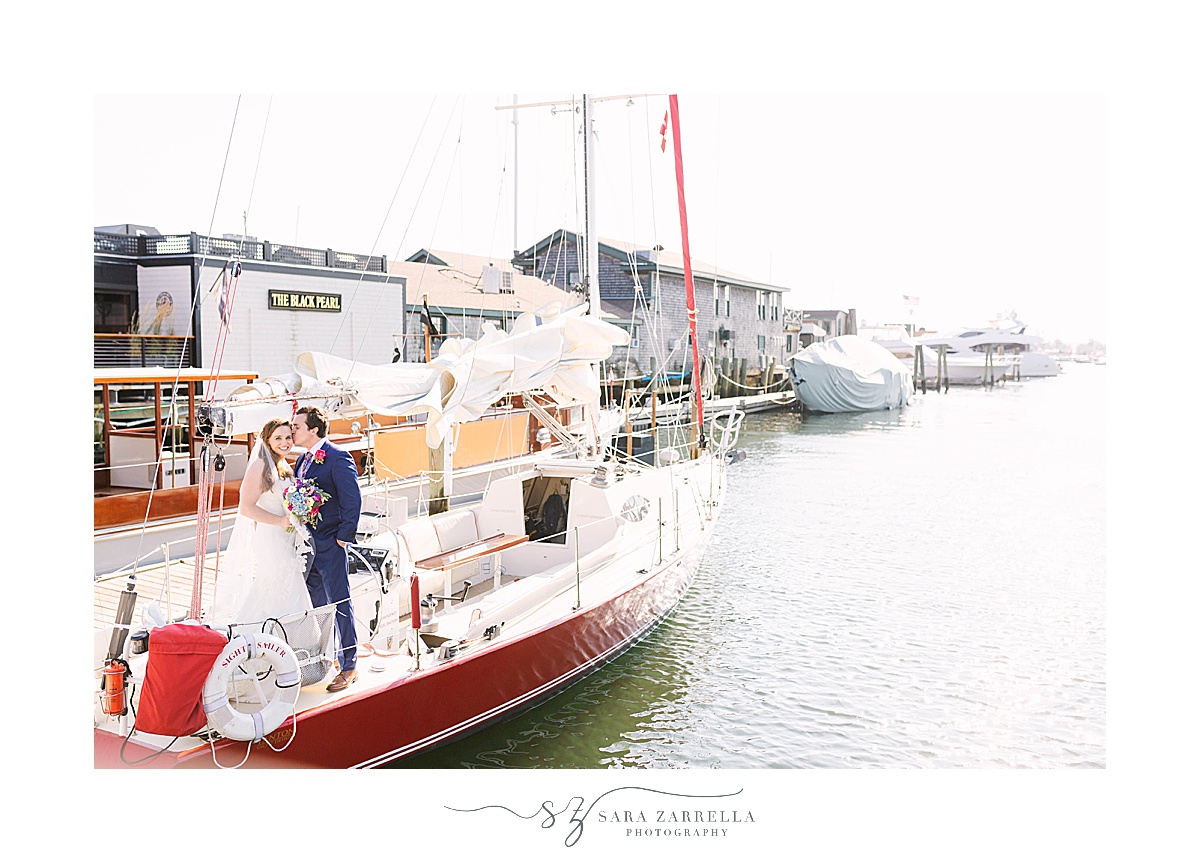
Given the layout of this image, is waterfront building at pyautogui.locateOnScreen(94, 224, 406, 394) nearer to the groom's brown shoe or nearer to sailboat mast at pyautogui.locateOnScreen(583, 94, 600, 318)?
sailboat mast at pyautogui.locateOnScreen(583, 94, 600, 318)

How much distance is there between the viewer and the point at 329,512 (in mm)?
4625

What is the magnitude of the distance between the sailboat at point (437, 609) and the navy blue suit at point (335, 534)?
0.15m

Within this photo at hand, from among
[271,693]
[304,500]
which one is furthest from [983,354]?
[271,693]

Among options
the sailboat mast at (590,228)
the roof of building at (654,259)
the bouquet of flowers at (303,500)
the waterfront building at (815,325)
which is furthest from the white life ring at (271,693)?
the waterfront building at (815,325)

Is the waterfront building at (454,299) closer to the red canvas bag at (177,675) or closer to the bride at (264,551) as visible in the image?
the bride at (264,551)

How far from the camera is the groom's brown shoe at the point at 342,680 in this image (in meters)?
4.61

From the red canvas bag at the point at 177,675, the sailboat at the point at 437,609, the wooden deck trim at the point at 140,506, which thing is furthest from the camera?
the wooden deck trim at the point at 140,506

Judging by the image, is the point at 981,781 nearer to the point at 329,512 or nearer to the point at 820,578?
the point at 329,512

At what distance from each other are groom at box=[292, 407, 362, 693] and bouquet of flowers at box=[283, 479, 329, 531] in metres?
0.05

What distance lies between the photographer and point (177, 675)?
398cm

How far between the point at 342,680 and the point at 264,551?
31.1 inches

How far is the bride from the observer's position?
176 inches

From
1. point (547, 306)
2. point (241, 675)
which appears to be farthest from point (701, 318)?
point (241, 675)

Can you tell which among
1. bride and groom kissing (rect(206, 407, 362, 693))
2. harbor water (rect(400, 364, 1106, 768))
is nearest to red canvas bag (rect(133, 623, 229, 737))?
bride and groom kissing (rect(206, 407, 362, 693))
